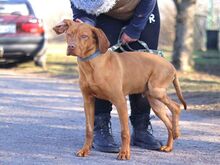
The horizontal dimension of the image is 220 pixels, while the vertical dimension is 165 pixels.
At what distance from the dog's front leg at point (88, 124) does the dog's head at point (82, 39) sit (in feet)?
1.64

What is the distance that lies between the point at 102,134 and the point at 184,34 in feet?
31.6

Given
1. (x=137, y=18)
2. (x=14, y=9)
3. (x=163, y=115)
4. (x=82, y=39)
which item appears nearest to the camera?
(x=82, y=39)

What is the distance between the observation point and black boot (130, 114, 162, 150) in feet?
21.2

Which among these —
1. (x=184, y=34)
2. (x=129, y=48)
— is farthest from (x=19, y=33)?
(x=129, y=48)

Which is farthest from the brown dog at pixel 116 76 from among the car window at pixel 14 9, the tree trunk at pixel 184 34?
the car window at pixel 14 9

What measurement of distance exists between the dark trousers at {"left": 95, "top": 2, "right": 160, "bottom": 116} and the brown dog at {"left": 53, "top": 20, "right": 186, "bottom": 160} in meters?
0.21

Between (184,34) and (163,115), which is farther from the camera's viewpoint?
(184,34)

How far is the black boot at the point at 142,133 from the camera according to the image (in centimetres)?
647

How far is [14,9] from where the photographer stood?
15.6 m

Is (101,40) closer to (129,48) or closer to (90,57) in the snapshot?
(90,57)

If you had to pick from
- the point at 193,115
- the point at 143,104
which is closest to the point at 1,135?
the point at 143,104

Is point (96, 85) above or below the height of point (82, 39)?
below

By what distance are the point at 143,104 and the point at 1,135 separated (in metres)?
1.60

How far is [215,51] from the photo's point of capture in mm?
24016
